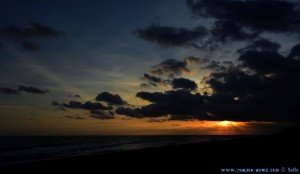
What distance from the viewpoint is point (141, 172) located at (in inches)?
702

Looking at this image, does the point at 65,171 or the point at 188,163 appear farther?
the point at 65,171

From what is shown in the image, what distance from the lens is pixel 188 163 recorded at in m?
18.9

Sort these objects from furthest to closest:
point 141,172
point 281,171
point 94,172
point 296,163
Answer: point 94,172 < point 141,172 < point 296,163 < point 281,171

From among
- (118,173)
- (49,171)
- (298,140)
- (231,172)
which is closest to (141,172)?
(118,173)

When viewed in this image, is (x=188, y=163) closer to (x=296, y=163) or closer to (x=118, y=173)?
(x=118, y=173)

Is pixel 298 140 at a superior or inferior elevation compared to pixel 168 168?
superior

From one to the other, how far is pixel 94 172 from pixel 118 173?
1965 millimetres

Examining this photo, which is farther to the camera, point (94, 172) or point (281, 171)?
point (94, 172)

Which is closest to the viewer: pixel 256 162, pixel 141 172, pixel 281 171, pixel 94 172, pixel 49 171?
pixel 281 171

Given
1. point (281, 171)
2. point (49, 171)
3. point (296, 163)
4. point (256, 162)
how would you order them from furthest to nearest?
1. point (49, 171)
2. point (256, 162)
3. point (296, 163)
4. point (281, 171)

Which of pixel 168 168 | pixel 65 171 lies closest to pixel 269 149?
pixel 168 168

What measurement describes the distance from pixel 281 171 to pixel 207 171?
3491mm

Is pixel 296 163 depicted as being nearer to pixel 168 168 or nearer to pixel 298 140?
pixel 298 140

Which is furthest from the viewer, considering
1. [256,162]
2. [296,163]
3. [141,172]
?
[141,172]
